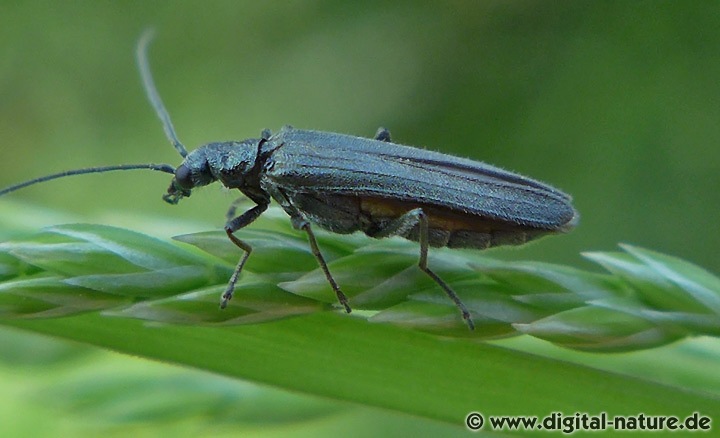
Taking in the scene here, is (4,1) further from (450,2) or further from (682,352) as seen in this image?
(682,352)

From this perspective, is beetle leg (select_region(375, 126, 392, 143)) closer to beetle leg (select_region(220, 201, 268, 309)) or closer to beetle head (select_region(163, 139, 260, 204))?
beetle head (select_region(163, 139, 260, 204))

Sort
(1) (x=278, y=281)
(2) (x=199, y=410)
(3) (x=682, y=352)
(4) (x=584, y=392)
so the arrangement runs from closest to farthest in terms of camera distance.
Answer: (4) (x=584, y=392), (1) (x=278, y=281), (3) (x=682, y=352), (2) (x=199, y=410)

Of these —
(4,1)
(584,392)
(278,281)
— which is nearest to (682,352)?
(584,392)

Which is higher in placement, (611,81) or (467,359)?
(611,81)

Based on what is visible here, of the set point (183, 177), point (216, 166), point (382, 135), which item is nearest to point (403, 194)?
point (382, 135)

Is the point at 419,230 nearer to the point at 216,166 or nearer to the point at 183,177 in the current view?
the point at 216,166

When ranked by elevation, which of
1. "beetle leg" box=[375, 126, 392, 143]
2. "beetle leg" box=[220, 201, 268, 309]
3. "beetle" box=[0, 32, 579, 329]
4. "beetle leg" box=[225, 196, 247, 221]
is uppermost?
"beetle leg" box=[375, 126, 392, 143]

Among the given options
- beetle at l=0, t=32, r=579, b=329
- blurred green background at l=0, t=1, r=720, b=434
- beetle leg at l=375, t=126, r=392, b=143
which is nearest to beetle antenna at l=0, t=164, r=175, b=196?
beetle at l=0, t=32, r=579, b=329
